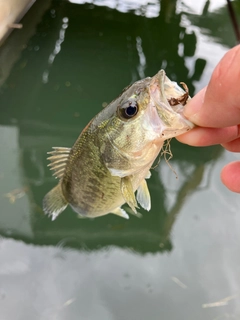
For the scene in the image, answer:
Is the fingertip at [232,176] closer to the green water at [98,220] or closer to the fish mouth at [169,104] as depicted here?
the fish mouth at [169,104]

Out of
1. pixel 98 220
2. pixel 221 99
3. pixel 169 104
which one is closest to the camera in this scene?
pixel 221 99

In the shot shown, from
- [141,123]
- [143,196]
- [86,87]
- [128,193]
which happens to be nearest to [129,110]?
[141,123]

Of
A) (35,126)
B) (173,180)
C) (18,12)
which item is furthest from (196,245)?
(18,12)

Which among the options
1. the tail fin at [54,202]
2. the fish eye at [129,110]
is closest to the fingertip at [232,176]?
the fish eye at [129,110]

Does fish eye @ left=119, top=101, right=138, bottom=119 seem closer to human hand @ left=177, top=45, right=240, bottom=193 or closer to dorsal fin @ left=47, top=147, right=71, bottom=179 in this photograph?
human hand @ left=177, top=45, right=240, bottom=193

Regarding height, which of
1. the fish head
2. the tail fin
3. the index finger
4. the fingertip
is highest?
the index finger

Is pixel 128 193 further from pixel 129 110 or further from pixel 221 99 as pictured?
pixel 221 99

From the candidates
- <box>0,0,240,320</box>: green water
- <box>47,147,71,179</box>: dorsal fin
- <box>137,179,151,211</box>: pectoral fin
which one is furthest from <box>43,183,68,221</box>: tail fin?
<box>0,0,240,320</box>: green water
